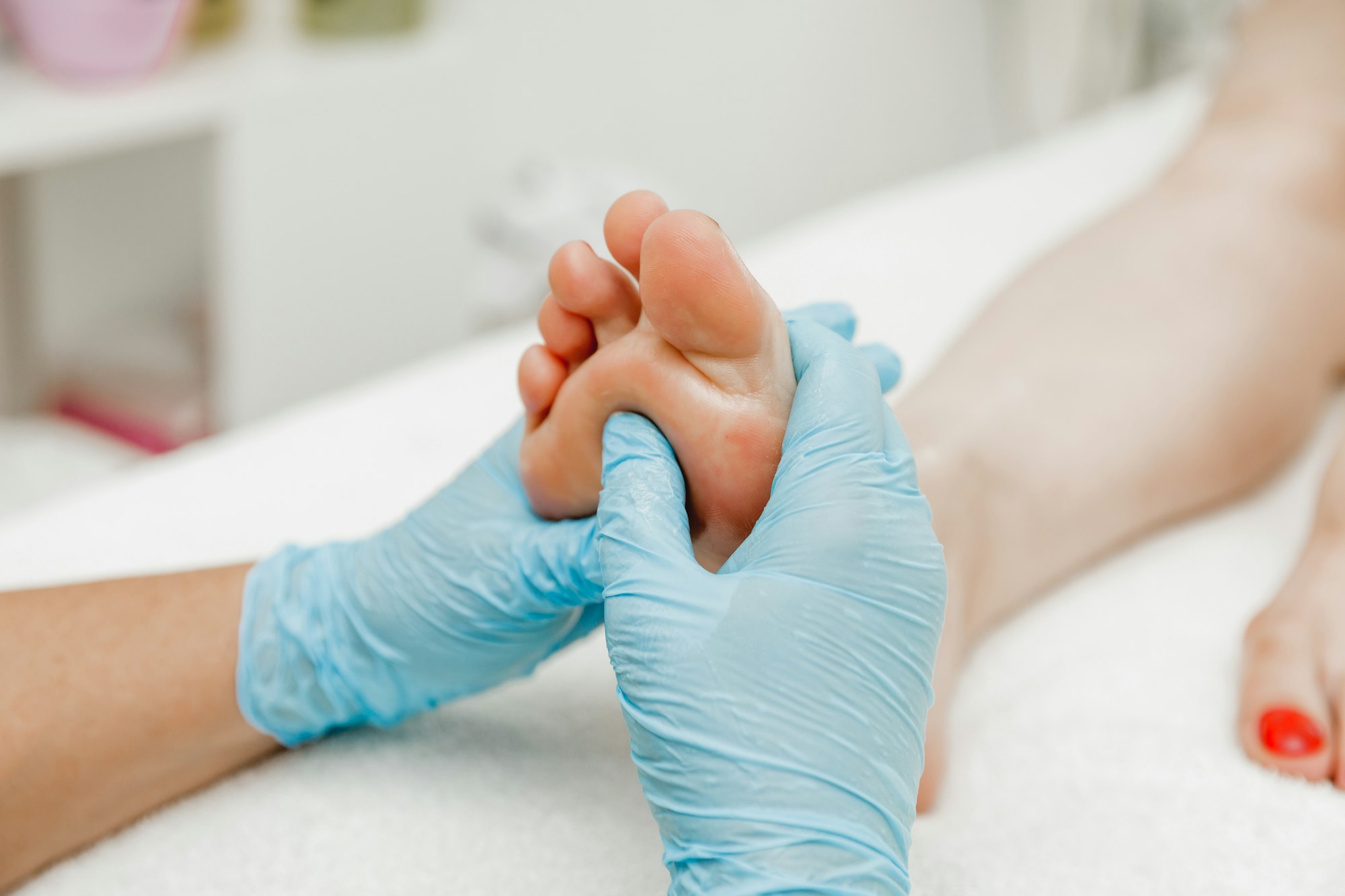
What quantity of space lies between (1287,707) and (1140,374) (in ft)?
0.83

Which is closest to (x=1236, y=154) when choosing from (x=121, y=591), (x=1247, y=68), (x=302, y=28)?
(x=1247, y=68)

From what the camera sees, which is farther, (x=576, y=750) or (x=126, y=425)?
(x=126, y=425)

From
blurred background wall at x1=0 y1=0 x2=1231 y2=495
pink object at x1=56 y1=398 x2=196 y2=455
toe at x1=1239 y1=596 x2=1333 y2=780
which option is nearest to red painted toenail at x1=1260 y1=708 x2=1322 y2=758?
toe at x1=1239 y1=596 x2=1333 y2=780

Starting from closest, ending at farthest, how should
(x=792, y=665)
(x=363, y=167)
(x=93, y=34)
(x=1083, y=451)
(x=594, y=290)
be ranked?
(x=792, y=665)
(x=594, y=290)
(x=1083, y=451)
(x=93, y=34)
(x=363, y=167)

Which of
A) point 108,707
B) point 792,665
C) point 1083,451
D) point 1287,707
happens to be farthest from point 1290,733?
point 108,707

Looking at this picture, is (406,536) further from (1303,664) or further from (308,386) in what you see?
(308,386)

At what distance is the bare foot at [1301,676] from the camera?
0.60 meters

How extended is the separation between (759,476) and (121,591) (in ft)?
1.11

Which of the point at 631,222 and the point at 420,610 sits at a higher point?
the point at 631,222

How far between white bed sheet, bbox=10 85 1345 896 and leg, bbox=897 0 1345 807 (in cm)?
4

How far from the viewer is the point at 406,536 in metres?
0.58

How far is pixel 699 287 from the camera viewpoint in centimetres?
46

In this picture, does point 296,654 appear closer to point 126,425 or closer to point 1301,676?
point 1301,676

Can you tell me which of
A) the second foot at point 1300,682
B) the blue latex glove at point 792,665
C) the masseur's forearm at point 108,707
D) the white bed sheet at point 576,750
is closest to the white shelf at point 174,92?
the white bed sheet at point 576,750
